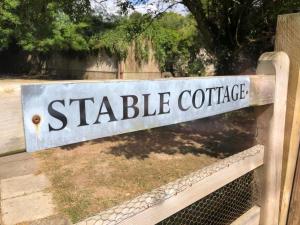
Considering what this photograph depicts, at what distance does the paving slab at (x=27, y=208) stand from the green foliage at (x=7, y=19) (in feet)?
52.9

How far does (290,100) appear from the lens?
75.1 inches

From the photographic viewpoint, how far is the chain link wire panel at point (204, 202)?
1.18m

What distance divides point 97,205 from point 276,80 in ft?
8.15

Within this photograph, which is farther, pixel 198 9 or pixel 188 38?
pixel 188 38

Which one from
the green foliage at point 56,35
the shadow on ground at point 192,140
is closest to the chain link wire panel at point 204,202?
the shadow on ground at point 192,140

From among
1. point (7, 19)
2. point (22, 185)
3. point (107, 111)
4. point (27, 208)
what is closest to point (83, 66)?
point (7, 19)

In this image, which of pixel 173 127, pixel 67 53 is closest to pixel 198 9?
pixel 173 127

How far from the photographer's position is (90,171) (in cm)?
467

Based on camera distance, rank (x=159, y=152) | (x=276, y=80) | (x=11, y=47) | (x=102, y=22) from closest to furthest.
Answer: (x=276, y=80)
(x=159, y=152)
(x=102, y=22)
(x=11, y=47)

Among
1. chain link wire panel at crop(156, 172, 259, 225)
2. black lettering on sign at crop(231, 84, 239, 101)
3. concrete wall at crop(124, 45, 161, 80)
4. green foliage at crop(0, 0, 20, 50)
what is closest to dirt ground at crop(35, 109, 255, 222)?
chain link wire panel at crop(156, 172, 259, 225)

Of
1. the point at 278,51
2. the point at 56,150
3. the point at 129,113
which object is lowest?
the point at 56,150

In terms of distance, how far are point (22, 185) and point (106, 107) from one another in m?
3.58

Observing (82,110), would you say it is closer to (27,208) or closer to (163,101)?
(163,101)

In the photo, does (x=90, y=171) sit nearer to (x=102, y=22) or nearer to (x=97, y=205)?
(x=97, y=205)
